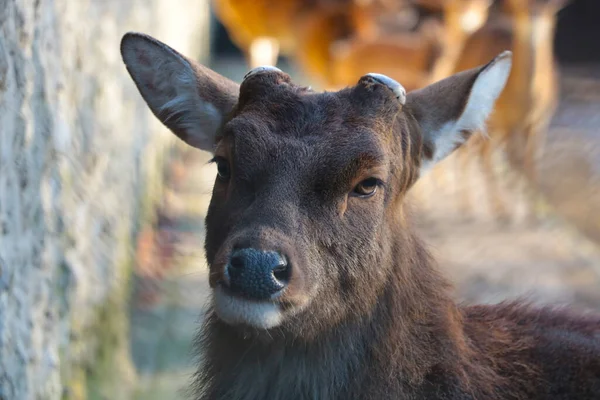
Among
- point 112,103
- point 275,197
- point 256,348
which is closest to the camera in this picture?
point 275,197

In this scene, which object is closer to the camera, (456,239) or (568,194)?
(456,239)

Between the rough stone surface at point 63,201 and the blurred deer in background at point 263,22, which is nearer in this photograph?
the rough stone surface at point 63,201

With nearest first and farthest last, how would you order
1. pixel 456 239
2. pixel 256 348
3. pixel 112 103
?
1. pixel 256 348
2. pixel 112 103
3. pixel 456 239

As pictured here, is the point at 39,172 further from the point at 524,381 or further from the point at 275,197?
the point at 524,381

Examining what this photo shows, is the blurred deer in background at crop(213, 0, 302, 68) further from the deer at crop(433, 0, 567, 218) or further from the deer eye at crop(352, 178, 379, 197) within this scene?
the deer eye at crop(352, 178, 379, 197)

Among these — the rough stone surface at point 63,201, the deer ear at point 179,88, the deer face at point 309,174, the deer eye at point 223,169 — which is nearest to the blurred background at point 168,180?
the rough stone surface at point 63,201

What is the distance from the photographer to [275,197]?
3178 millimetres

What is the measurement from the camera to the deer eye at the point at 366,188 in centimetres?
338

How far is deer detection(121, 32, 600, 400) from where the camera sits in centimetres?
313

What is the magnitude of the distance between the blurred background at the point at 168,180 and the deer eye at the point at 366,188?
48.4 inches

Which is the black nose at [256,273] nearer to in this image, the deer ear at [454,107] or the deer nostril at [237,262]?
the deer nostril at [237,262]

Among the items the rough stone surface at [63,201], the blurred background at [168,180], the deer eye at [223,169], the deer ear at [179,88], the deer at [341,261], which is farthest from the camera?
the blurred background at [168,180]

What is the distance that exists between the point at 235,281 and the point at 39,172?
192 centimetres

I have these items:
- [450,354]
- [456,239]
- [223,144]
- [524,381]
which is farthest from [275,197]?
[456,239]
